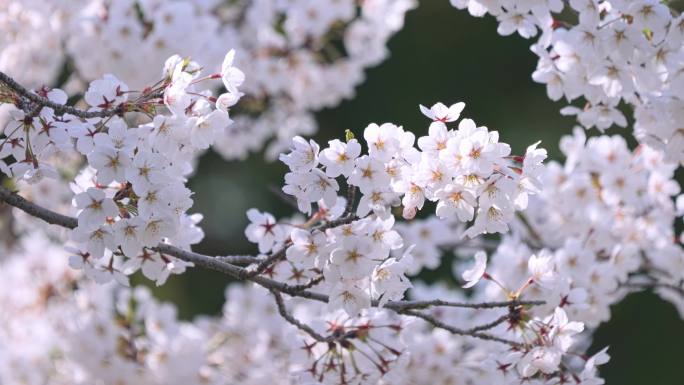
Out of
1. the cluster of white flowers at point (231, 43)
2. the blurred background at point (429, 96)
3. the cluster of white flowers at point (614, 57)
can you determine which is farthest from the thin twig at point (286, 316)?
the blurred background at point (429, 96)

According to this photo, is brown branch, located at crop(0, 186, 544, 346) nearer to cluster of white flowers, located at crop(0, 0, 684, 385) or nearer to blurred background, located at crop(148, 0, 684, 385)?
cluster of white flowers, located at crop(0, 0, 684, 385)

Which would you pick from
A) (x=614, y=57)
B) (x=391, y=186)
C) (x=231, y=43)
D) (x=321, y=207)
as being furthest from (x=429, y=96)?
(x=391, y=186)

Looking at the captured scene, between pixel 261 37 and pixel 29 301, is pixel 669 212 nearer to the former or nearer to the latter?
pixel 261 37

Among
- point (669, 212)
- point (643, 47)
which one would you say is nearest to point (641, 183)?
point (669, 212)

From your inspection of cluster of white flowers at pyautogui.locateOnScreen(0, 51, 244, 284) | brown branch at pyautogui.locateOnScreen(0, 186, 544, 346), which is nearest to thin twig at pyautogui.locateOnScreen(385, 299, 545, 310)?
brown branch at pyautogui.locateOnScreen(0, 186, 544, 346)

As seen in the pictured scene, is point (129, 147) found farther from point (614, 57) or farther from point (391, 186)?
point (614, 57)

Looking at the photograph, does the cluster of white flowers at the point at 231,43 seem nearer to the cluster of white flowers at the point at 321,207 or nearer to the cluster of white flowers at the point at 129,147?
the cluster of white flowers at the point at 321,207
